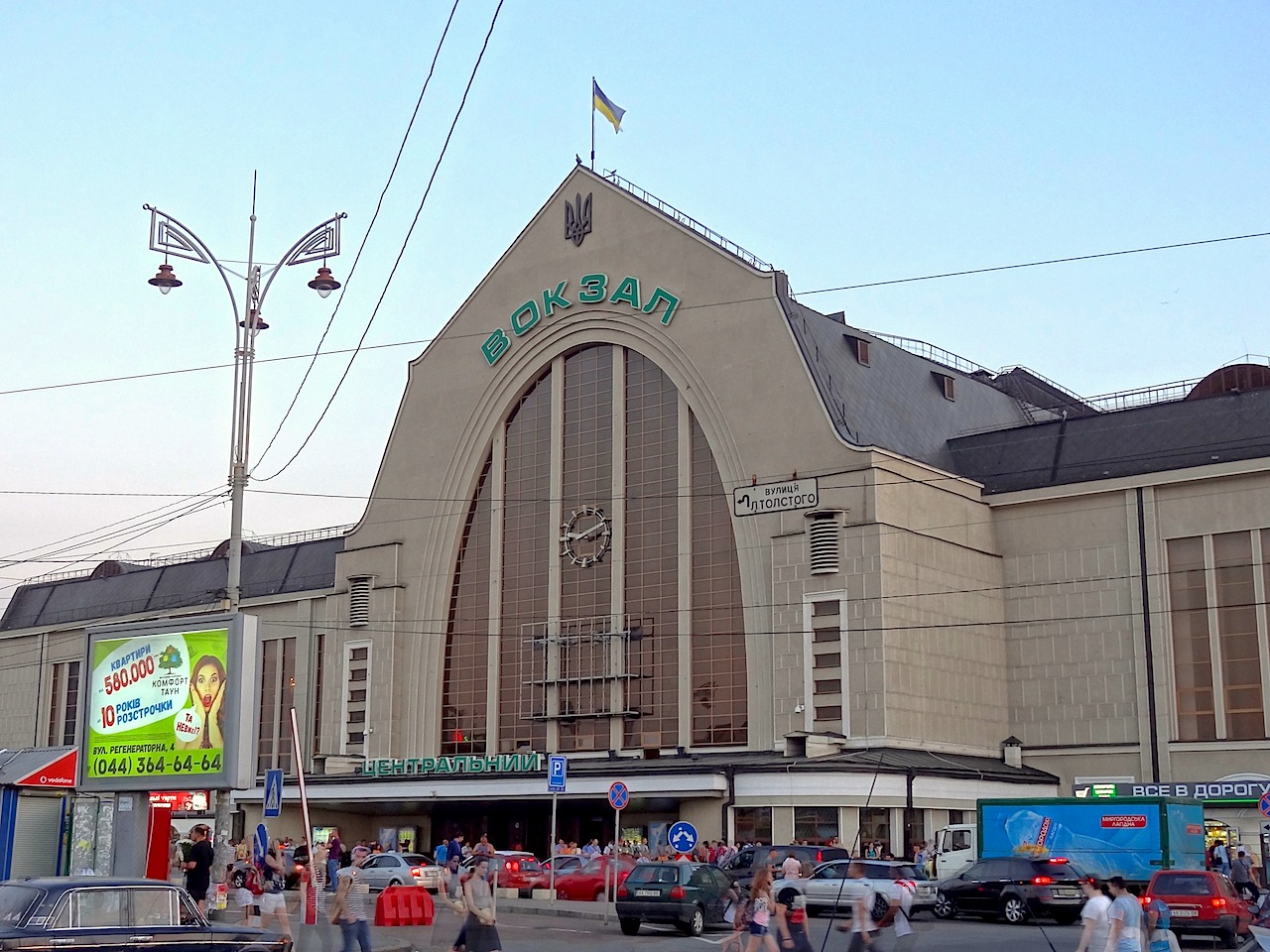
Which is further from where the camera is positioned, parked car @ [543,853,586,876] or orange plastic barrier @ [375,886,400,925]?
parked car @ [543,853,586,876]

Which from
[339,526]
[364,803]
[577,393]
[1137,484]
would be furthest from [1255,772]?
[339,526]

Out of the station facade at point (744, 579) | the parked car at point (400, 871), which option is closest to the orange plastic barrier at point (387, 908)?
the parked car at point (400, 871)

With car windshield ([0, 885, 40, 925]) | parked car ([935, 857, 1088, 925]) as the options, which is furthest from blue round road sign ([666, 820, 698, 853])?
car windshield ([0, 885, 40, 925])

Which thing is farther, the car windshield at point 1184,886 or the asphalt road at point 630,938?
the car windshield at point 1184,886

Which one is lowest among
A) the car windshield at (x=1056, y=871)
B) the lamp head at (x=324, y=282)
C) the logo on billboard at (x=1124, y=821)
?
the car windshield at (x=1056, y=871)

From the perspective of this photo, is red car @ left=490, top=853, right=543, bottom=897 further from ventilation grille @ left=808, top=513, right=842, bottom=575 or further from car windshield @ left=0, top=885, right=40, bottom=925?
car windshield @ left=0, top=885, right=40, bottom=925

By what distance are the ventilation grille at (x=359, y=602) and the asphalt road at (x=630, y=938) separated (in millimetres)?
28371

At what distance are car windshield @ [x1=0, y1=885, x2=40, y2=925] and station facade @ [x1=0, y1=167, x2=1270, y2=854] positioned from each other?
30.2 meters

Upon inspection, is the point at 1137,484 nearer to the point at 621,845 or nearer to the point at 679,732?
the point at 679,732

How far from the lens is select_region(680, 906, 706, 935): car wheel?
30609mm

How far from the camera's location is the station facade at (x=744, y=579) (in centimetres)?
4844

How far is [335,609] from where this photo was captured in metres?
63.1

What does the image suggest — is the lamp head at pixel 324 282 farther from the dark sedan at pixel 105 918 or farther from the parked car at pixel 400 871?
the parked car at pixel 400 871

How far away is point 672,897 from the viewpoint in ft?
101
